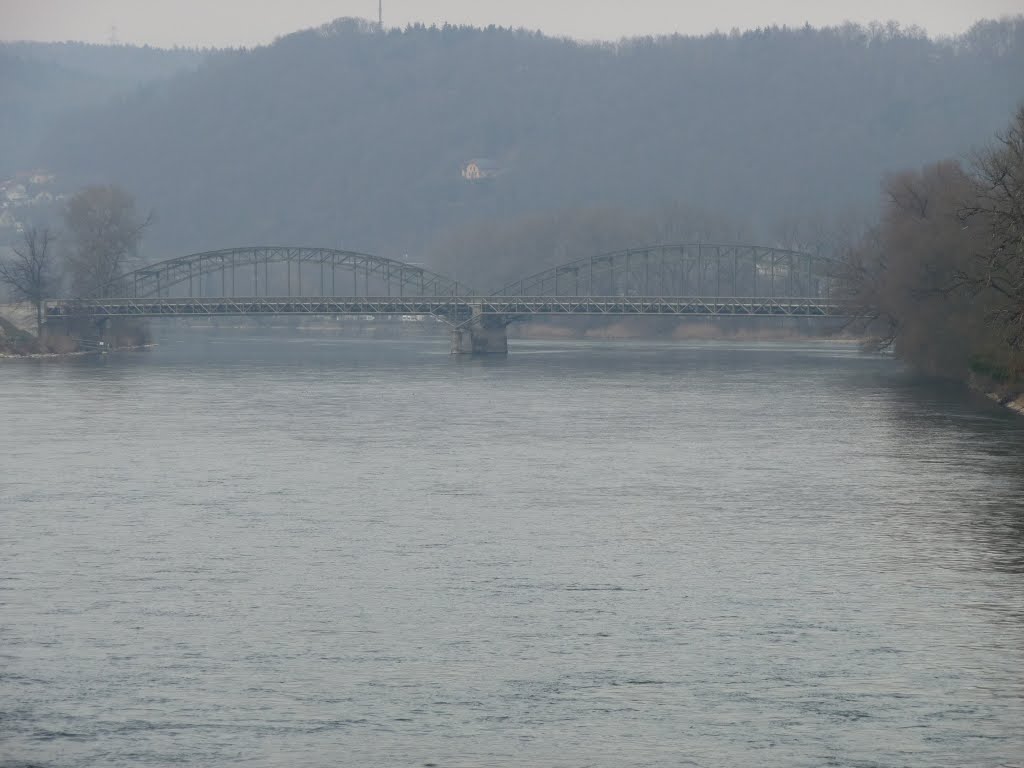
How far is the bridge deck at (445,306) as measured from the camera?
471 feet

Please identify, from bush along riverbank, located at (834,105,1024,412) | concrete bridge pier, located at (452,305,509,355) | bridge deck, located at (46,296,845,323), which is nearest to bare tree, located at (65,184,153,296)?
bridge deck, located at (46,296,845,323)

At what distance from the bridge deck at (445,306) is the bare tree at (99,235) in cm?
350

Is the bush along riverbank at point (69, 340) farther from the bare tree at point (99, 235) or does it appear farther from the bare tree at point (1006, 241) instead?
the bare tree at point (1006, 241)

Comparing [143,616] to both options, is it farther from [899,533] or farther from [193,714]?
[899,533]

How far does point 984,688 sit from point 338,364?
317ft

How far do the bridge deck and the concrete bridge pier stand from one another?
68cm

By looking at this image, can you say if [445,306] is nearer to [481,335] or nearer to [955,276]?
[481,335]

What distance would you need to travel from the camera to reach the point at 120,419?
64.1 meters

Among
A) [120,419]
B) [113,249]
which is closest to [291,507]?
[120,419]

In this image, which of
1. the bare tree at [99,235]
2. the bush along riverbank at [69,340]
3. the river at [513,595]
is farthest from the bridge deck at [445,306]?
the river at [513,595]

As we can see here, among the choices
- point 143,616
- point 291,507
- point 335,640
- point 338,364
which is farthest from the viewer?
point 338,364

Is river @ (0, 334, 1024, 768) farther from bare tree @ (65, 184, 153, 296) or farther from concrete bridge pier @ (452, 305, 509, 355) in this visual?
bare tree @ (65, 184, 153, 296)

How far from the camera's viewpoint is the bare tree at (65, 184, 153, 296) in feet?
490

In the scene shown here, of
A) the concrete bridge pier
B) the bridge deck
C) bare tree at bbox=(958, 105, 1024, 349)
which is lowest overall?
the concrete bridge pier
